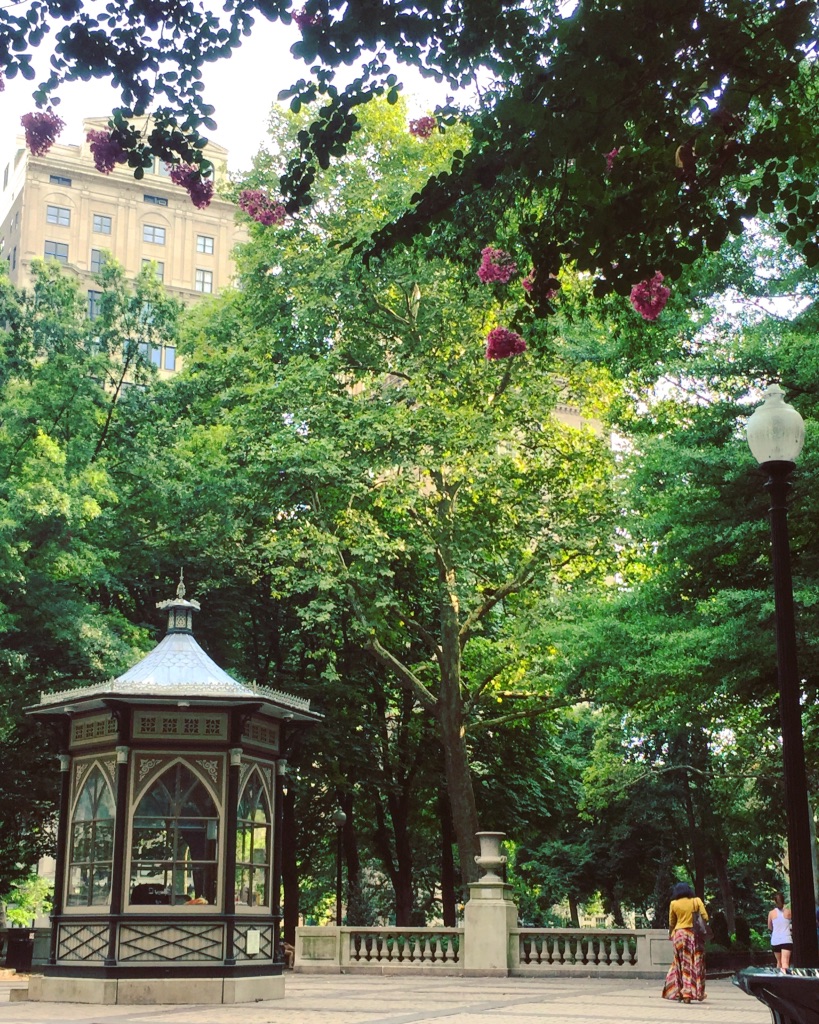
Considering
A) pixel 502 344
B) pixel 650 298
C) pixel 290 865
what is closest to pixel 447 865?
pixel 290 865

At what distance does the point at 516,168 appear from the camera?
8430 mm

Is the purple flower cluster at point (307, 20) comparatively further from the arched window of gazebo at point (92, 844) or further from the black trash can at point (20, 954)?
the black trash can at point (20, 954)

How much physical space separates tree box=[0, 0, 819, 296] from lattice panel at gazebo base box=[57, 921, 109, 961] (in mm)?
12347

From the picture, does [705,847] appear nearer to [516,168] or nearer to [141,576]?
[141,576]

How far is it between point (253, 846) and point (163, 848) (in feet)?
4.69

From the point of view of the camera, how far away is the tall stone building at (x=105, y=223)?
83750mm

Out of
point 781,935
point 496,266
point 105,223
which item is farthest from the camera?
A: point 105,223

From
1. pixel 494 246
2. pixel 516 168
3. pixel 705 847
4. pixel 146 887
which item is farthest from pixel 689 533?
pixel 705 847

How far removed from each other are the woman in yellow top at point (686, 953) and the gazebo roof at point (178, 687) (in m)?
6.03

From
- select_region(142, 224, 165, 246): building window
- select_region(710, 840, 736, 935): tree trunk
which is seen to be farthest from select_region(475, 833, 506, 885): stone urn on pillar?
select_region(142, 224, 165, 246): building window

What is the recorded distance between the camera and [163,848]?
1812cm

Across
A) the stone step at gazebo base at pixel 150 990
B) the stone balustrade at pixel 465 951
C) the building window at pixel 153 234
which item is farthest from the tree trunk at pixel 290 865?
the building window at pixel 153 234

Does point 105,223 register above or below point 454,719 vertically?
above

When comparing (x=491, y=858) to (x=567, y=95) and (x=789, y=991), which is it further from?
(x=789, y=991)
